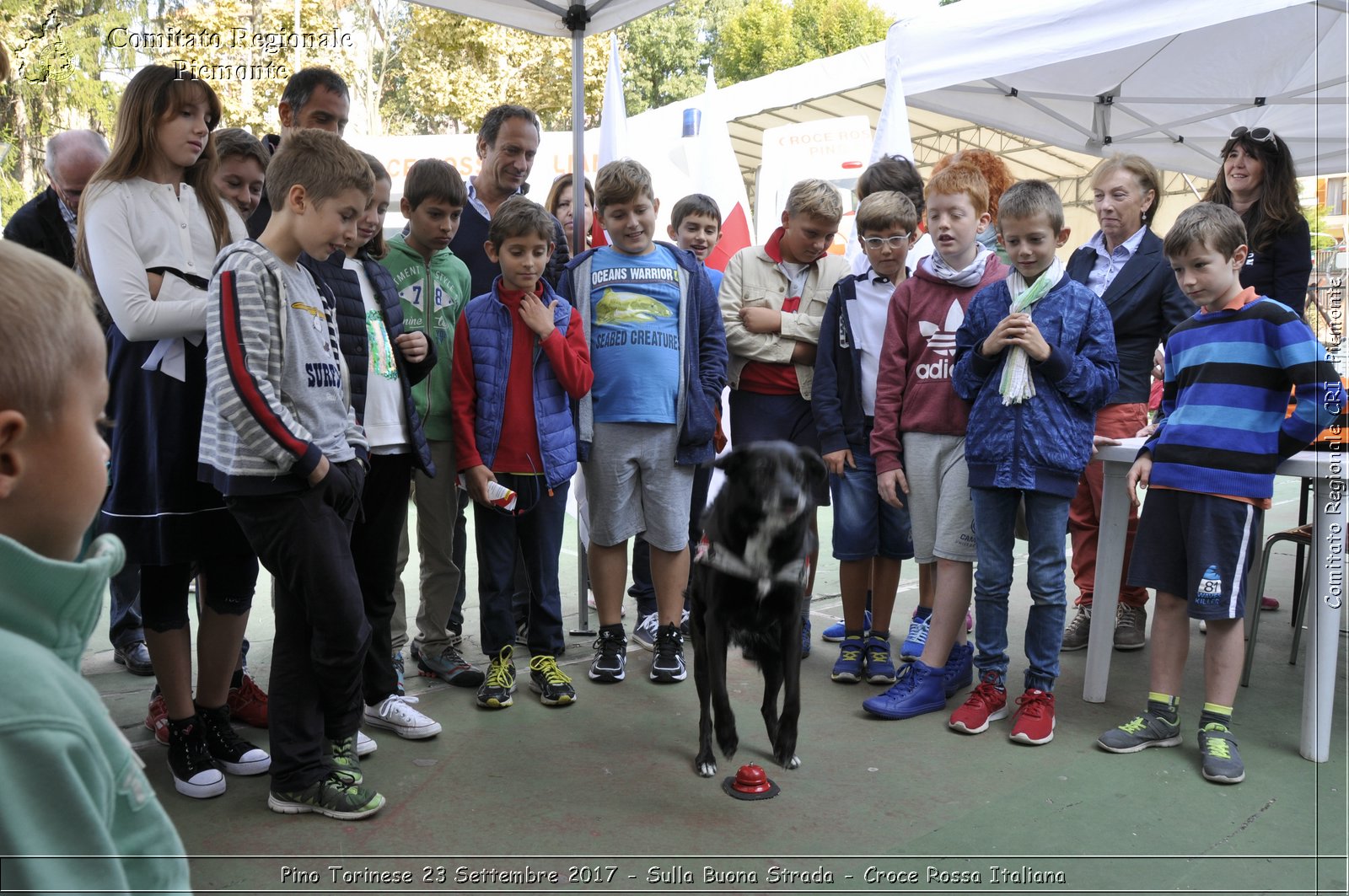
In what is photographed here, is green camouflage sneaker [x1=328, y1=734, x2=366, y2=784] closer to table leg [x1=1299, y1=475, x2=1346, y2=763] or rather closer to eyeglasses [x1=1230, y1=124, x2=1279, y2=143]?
Answer: table leg [x1=1299, y1=475, x2=1346, y2=763]

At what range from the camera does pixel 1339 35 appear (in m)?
7.51

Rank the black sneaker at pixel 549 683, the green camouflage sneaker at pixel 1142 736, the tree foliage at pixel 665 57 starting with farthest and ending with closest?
the tree foliage at pixel 665 57, the black sneaker at pixel 549 683, the green camouflage sneaker at pixel 1142 736

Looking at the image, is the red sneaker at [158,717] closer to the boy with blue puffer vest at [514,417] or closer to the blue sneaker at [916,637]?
the boy with blue puffer vest at [514,417]

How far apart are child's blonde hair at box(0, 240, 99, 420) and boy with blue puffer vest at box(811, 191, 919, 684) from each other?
3.59 metres

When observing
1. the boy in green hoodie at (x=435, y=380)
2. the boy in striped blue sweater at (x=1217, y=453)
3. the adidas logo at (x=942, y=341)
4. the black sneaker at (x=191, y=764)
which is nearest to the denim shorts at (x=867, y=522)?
the adidas logo at (x=942, y=341)

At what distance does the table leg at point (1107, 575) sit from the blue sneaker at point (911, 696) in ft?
2.16

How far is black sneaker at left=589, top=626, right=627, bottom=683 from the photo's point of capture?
13.6ft

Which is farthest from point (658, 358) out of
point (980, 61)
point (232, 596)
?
point (980, 61)

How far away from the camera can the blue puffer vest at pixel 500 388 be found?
3.85m

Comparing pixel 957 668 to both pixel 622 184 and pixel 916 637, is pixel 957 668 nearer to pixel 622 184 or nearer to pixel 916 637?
pixel 916 637

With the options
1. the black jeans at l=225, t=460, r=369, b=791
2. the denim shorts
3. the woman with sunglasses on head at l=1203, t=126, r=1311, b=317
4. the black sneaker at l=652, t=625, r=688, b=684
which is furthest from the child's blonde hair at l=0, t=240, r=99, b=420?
the woman with sunglasses on head at l=1203, t=126, r=1311, b=317

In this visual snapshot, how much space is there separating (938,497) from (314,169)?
104 inches

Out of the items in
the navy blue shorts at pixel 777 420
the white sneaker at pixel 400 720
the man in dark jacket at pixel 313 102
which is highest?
the man in dark jacket at pixel 313 102

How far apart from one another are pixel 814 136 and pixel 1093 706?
8723 mm
